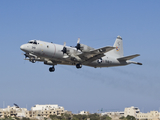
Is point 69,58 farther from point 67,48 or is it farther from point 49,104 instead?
point 49,104

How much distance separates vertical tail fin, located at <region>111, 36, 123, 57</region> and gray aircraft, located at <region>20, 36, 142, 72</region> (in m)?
1.05

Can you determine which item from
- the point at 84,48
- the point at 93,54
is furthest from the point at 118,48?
the point at 84,48

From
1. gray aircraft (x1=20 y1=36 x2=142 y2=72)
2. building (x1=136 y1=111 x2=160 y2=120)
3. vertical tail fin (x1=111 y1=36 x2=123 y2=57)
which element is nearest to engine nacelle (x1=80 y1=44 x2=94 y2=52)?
gray aircraft (x1=20 y1=36 x2=142 y2=72)

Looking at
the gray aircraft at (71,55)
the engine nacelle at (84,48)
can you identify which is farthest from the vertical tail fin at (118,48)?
the engine nacelle at (84,48)

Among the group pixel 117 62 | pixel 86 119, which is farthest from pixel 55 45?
pixel 86 119

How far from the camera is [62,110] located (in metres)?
104

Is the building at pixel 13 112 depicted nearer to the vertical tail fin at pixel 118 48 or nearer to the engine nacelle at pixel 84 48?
the vertical tail fin at pixel 118 48

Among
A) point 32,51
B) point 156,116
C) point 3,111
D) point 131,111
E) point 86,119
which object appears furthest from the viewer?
point 131,111

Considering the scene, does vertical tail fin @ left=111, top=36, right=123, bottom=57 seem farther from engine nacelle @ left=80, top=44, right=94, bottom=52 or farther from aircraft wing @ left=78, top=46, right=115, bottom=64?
engine nacelle @ left=80, top=44, right=94, bottom=52

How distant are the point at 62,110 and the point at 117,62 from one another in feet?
192

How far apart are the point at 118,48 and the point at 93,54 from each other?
28.4ft

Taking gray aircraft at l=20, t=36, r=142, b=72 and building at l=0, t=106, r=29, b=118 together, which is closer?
gray aircraft at l=20, t=36, r=142, b=72

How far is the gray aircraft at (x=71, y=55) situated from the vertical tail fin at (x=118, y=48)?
1.05 metres

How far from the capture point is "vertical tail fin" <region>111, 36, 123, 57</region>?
5153 centimetres
